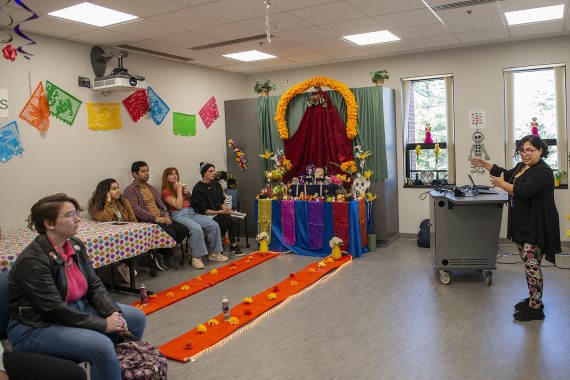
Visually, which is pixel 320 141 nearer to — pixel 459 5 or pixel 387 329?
pixel 459 5

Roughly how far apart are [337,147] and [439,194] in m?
2.07

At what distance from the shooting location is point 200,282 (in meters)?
5.05

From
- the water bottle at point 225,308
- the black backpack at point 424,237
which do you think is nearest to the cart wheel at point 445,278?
the black backpack at point 424,237

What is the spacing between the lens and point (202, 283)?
5012 millimetres

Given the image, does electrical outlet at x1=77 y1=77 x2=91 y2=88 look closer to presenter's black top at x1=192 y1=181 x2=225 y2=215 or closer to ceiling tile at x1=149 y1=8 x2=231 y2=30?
ceiling tile at x1=149 y1=8 x2=231 y2=30

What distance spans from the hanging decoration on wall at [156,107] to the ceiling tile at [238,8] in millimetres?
2045

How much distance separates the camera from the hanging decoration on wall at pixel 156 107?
6.23m

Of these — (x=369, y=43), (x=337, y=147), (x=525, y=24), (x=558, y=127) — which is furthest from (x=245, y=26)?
(x=558, y=127)

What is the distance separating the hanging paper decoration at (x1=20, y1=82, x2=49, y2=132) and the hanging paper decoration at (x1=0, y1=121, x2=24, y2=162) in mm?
163

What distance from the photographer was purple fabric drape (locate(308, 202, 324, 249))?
6102 millimetres

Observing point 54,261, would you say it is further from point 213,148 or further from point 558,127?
point 558,127

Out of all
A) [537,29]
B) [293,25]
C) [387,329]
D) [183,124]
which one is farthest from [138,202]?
[537,29]

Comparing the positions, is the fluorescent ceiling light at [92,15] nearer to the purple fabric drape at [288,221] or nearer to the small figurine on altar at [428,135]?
the purple fabric drape at [288,221]

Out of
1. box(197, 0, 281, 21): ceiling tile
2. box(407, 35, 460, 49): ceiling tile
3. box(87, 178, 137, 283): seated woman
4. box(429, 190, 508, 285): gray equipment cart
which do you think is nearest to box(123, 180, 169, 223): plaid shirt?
box(87, 178, 137, 283): seated woman
